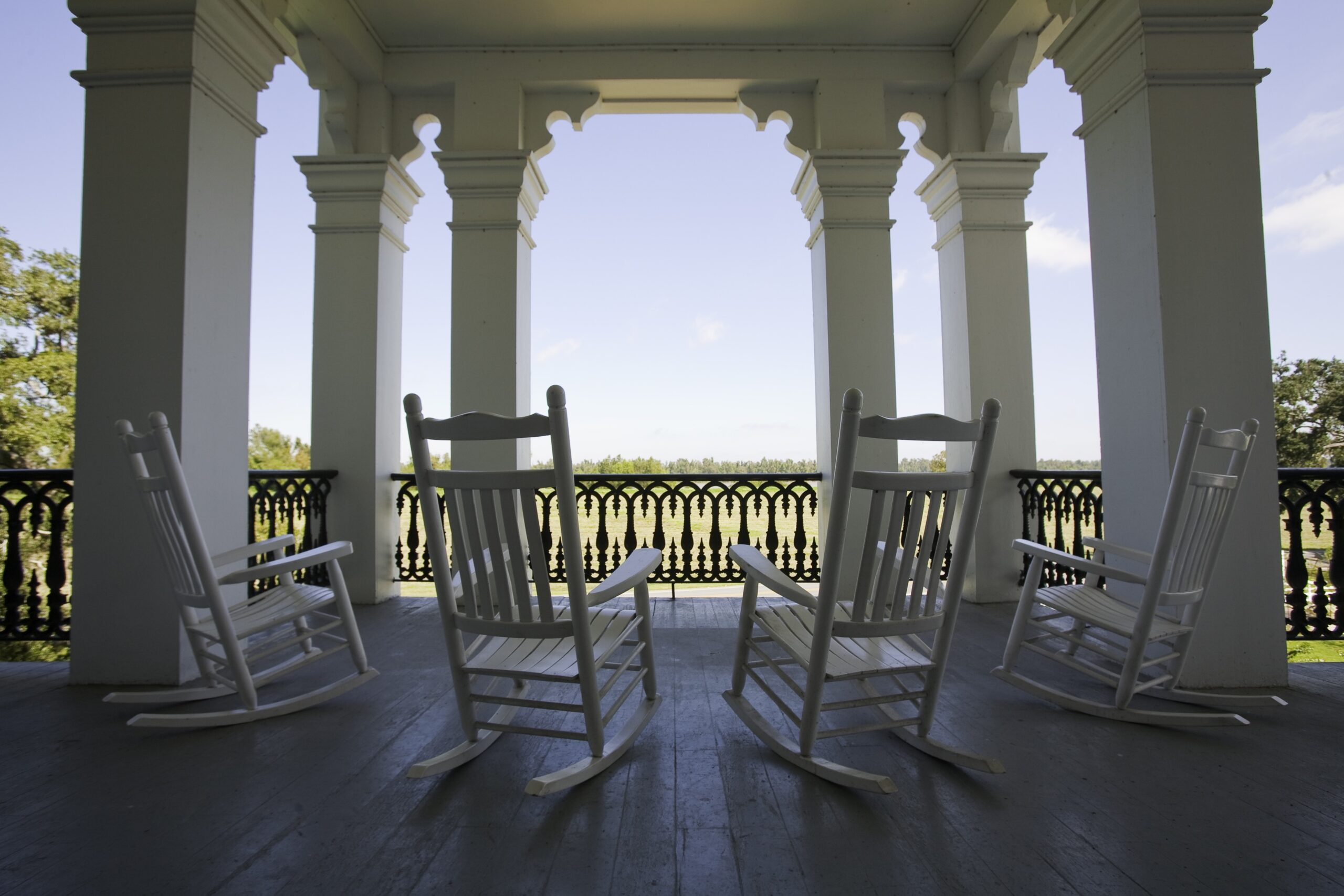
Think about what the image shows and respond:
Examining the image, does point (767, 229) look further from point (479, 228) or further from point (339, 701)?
point (339, 701)

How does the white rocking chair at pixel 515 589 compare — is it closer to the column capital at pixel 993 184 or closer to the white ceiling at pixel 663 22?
the white ceiling at pixel 663 22

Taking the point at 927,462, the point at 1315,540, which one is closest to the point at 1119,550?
the point at 1315,540

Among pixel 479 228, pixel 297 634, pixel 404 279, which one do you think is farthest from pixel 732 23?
pixel 297 634

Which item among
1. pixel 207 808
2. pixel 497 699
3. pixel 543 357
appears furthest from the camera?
pixel 543 357

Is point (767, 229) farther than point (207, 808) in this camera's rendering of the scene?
Yes

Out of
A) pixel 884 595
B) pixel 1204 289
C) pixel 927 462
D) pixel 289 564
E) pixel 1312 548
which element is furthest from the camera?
pixel 927 462

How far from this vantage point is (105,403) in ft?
8.69

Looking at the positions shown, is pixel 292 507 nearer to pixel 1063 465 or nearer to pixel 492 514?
pixel 492 514

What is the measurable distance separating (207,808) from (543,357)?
30.7 meters

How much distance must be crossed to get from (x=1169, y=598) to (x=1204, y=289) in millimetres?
1336

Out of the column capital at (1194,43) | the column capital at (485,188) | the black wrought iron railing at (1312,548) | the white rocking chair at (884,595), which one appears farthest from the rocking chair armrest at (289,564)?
the column capital at (1194,43)

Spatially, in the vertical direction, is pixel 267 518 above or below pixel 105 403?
below

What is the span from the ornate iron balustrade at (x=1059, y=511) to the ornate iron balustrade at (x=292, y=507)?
4.39 m

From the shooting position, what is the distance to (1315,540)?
301 centimetres
